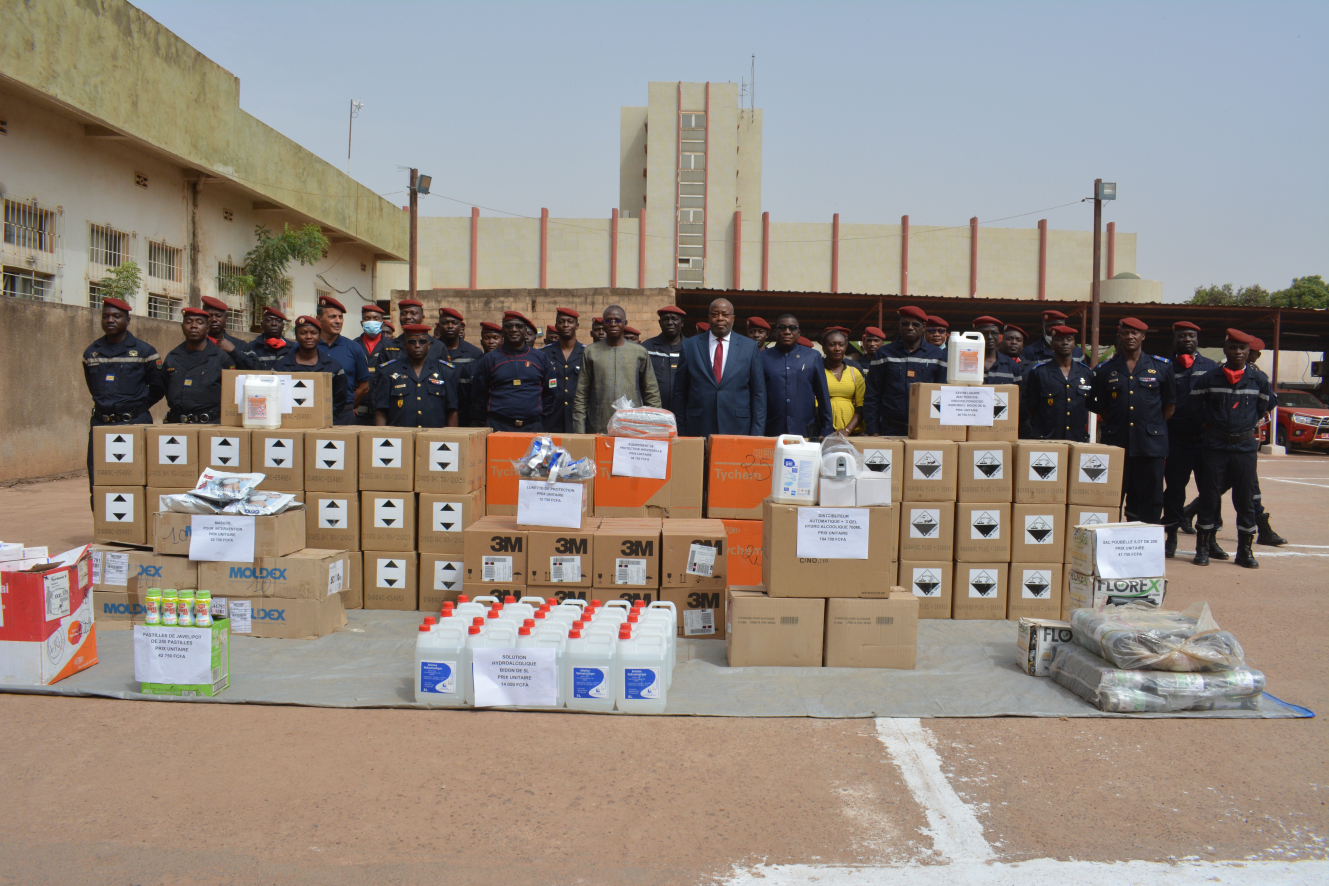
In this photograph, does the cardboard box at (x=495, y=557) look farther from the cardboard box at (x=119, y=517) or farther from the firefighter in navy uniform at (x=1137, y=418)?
the firefighter in navy uniform at (x=1137, y=418)

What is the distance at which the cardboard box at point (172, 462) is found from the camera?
578 centimetres

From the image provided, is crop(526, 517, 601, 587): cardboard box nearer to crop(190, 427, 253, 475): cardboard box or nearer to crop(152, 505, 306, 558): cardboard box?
crop(152, 505, 306, 558): cardboard box

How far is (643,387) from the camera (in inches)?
265

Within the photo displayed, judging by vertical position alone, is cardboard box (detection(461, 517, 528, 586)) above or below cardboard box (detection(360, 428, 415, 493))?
below

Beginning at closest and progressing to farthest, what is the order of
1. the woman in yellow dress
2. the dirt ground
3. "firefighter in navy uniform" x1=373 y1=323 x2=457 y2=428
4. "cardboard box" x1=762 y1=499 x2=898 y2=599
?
1. the dirt ground
2. "cardboard box" x1=762 y1=499 x2=898 y2=599
3. "firefighter in navy uniform" x1=373 y1=323 x2=457 y2=428
4. the woman in yellow dress

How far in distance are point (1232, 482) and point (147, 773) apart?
8.21 meters

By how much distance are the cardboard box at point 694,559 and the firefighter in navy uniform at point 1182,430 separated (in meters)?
4.97

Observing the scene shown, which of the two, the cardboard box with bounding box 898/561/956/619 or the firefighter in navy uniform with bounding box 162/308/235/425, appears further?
the firefighter in navy uniform with bounding box 162/308/235/425

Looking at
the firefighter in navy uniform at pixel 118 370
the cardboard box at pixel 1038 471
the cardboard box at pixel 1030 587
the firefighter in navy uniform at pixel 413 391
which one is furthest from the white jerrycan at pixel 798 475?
the firefighter in navy uniform at pixel 118 370

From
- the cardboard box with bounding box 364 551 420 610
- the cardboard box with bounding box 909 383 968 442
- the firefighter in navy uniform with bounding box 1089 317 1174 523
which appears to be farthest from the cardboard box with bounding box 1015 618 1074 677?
the cardboard box with bounding box 364 551 420 610

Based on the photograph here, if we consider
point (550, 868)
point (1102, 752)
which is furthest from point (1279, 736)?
point (550, 868)

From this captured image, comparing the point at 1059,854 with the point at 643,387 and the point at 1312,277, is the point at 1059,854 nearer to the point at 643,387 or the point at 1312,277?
the point at 643,387

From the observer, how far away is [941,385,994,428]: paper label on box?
5.71 m

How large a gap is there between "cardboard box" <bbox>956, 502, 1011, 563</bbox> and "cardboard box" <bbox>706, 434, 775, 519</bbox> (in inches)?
49.9
